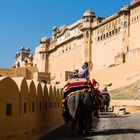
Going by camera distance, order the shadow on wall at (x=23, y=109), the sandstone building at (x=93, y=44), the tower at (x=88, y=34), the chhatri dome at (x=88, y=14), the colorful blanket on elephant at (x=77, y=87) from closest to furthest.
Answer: the shadow on wall at (x=23, y=109) → the colorful blanket on elephant at (x=77, y=87) → the sandstone building at (x=93, y=44) → the tower at (x=88, y=34) → the chhatri dome at (x=88, y=14)

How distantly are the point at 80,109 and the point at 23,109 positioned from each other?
5.77 feet

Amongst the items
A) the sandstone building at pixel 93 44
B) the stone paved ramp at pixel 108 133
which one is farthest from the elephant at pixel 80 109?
the sandstone building at pixel 93 44

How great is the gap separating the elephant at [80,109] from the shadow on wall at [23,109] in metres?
0.65

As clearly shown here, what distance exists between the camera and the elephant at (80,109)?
8.30 m

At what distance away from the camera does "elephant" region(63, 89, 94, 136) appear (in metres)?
8.30

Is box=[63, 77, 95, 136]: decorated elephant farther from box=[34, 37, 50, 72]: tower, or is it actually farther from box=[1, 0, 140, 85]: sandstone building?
box=[34, 37, 50, 72]: tower

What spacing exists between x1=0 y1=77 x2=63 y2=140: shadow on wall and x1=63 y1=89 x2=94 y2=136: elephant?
65cm

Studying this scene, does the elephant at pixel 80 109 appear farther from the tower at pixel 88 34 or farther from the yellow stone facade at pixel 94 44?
the tower at pixel 88 34

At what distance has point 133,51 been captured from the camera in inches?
1745

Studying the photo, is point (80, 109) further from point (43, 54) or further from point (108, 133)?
point (43, 54)

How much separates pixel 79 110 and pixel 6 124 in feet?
8.88

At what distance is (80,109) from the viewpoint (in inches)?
336

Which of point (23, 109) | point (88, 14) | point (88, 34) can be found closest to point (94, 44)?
point (88, 34)

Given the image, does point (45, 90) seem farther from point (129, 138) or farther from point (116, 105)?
point (116, 105)
